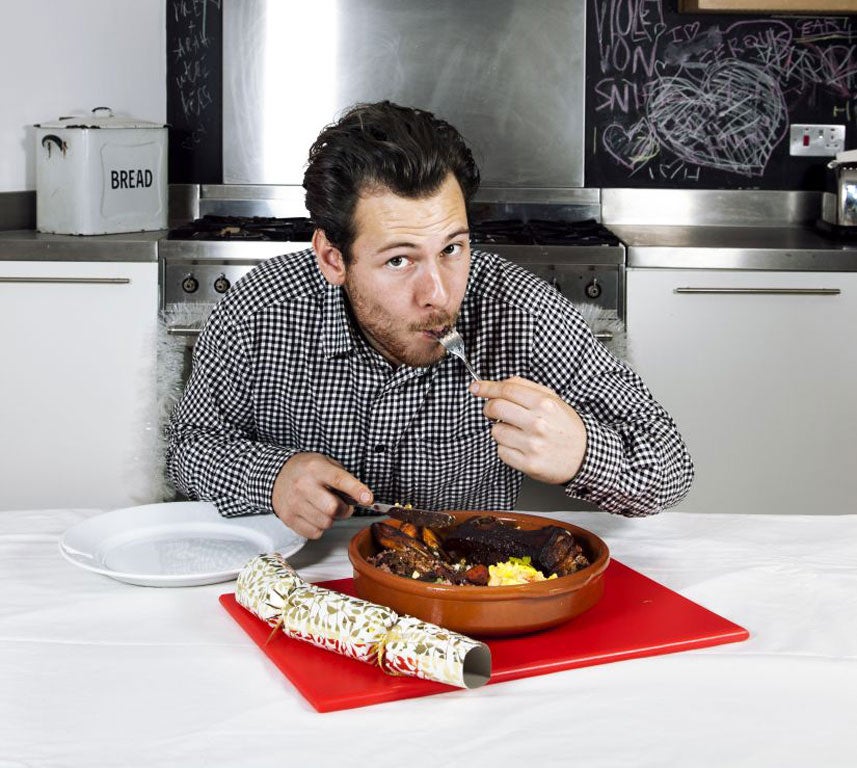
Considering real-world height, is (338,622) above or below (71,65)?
below

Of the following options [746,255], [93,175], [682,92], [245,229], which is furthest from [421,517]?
[682,92]

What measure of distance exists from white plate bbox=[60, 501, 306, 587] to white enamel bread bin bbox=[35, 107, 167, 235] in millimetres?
1618

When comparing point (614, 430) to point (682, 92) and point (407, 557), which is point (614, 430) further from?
point (682, 92)

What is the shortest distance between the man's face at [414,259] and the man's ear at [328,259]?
76mm

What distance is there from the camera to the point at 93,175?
308 cm

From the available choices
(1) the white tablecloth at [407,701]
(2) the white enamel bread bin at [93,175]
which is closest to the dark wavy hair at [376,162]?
(1) the white tablecloth at [407,701]

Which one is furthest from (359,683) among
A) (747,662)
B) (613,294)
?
(613,294)

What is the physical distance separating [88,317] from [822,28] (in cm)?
218

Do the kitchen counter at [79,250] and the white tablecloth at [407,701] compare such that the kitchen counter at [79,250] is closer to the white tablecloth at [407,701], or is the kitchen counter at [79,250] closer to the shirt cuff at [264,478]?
the shirt cuff at [264,478]

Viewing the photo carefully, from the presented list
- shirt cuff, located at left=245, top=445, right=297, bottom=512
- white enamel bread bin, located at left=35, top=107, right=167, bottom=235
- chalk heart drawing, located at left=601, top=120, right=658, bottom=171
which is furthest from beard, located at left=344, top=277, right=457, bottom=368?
chalk heart drawing, located at left=601, top=120, right=658, bottom=171

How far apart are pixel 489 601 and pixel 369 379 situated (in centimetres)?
75

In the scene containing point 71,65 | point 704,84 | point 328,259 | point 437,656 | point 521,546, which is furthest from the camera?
point 704,84

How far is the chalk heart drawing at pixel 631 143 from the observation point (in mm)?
3525

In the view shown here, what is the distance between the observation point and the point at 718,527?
159 centimetres
